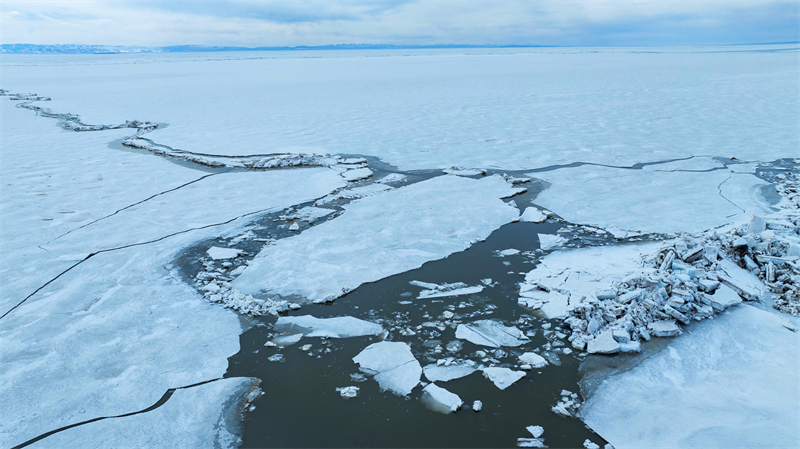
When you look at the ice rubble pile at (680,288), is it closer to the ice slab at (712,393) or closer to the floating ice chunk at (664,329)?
the floating ice chunk at (664,329)

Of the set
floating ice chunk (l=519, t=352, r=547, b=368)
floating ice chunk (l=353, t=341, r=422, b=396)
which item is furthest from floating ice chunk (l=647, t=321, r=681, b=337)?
floating ice chunk (l=353, t=341, r=422, b=396)

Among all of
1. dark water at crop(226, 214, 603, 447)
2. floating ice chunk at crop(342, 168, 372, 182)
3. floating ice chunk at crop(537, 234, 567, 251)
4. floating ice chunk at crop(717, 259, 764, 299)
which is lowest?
dark water at crop(226, 214, 603, 447)

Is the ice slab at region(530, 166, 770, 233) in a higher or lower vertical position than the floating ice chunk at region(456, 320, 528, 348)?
higher

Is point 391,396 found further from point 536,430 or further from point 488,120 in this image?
point 488,120

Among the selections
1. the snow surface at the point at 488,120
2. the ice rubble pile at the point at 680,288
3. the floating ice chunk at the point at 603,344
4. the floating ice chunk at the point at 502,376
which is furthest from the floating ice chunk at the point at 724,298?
the snow surface at the point at 488,120

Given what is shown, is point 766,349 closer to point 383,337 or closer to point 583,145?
point 383,337

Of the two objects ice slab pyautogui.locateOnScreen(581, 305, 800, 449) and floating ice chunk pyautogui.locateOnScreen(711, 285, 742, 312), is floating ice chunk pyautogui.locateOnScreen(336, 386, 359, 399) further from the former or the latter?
floating ice chunk pyautogui.locateOnScreen(711, 285, 742, 312)

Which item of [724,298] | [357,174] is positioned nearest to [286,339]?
[724,298]

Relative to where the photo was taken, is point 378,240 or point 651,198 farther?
point 651,198
